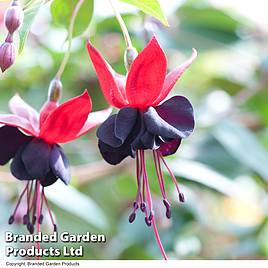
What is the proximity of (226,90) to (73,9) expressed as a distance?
101 centimetres

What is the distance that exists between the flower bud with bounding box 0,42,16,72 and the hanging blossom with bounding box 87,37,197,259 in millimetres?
114

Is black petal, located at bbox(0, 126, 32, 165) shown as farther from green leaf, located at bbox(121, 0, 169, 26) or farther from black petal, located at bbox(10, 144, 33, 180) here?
green leaf, located at bbox(121, 0, 169, 26)

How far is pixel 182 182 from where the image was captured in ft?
5.19

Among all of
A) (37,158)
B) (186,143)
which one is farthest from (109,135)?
(186,143)

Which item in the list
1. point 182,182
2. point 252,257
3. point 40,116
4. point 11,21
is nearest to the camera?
point 11,21

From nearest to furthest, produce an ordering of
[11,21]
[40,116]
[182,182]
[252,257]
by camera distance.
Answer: [11,21]
[40,116]
[182,182]
[252,257]

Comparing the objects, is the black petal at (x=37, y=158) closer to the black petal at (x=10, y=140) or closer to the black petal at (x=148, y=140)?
the black petal at (x=10, y=140)

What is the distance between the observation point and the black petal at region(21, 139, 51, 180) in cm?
94

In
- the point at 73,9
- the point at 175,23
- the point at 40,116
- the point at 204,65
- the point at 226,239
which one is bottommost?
the point at 226,239

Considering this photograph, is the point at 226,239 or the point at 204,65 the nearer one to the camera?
the point at 226,239

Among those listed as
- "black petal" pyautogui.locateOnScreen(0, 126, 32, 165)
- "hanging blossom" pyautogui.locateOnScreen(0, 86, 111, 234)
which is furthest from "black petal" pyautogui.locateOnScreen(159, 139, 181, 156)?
"black petal" pyautogui.locateOnScreen(0, 126, 32, 165)

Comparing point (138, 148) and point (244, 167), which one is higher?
point (138, 148)

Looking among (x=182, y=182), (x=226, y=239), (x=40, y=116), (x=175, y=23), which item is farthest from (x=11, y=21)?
(x=226, y=239)

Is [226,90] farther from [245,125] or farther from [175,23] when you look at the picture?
[175,23]
